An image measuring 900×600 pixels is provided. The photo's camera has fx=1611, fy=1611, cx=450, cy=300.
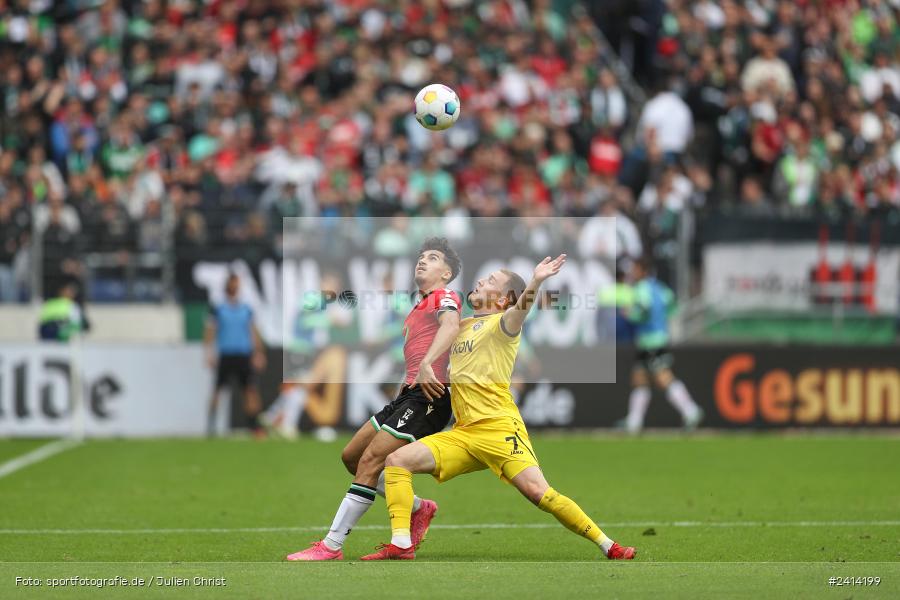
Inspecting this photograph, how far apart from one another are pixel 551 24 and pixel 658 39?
5.82ft

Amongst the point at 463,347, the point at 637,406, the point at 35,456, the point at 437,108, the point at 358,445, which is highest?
the point at 437,108

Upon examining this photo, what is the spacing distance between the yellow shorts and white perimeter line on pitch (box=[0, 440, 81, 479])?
24.3 ft

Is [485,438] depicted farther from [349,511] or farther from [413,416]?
[349,511]

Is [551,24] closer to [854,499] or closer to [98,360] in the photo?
[98,360]

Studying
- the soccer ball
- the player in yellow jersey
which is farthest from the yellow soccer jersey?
the soccer ball

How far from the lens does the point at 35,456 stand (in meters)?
17.7

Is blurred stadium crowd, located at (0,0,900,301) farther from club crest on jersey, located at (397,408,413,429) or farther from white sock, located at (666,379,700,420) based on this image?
club crest on jersey, located at (397,408,413,429)

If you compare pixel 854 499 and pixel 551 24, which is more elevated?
pixel 551 24

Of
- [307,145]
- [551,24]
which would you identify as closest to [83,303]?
[307,145]

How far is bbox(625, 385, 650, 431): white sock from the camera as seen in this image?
68.6 feet

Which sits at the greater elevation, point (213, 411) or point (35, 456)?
point (213, 411)

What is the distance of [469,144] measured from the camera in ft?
75.0

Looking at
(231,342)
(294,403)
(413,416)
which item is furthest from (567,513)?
(294,403)

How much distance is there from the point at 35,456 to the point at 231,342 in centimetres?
320
